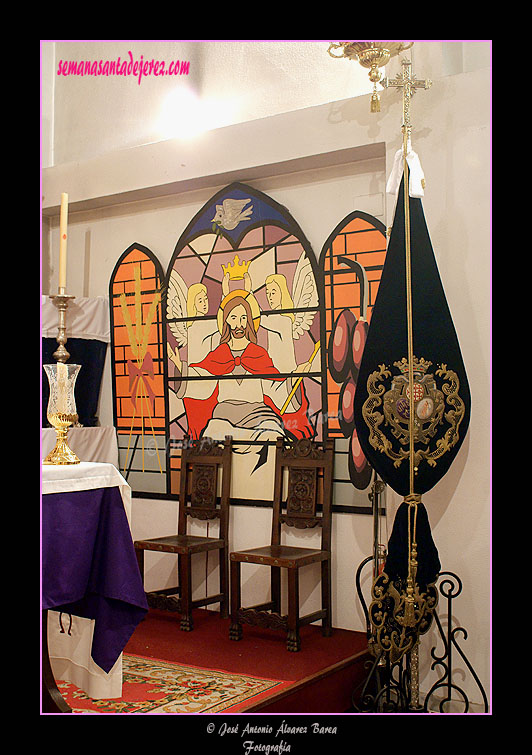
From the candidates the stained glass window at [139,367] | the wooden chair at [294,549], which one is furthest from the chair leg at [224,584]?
the stained glass window at [139,367]

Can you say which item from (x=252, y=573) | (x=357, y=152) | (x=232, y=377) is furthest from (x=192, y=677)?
(x=357, y=152)

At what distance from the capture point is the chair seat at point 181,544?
416 centimetres

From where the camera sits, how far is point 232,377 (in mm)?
4570

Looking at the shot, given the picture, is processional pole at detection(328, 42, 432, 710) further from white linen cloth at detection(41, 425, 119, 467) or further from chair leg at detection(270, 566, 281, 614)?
white linen cloth at detection(41, 425, 119, 467)

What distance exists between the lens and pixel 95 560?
2.80m

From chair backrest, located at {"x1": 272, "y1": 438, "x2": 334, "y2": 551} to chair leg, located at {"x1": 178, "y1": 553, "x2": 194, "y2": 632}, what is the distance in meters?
0.47

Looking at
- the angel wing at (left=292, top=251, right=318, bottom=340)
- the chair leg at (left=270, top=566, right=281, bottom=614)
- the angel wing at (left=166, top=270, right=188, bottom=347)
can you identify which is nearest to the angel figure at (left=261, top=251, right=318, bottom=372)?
the angel wing at (left=292, top=251, right=318, bottom=340)

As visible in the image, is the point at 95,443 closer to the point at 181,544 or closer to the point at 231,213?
the point at 181,544

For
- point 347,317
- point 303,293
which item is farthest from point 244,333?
point 347,317

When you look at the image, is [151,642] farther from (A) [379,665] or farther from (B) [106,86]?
(B) [106,86]

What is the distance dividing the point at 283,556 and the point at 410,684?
33.6 inches

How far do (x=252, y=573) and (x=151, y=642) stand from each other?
2.46 feet

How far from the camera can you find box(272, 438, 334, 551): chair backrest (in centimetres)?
408

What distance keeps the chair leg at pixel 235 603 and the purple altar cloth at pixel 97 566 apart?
44.9 inches
